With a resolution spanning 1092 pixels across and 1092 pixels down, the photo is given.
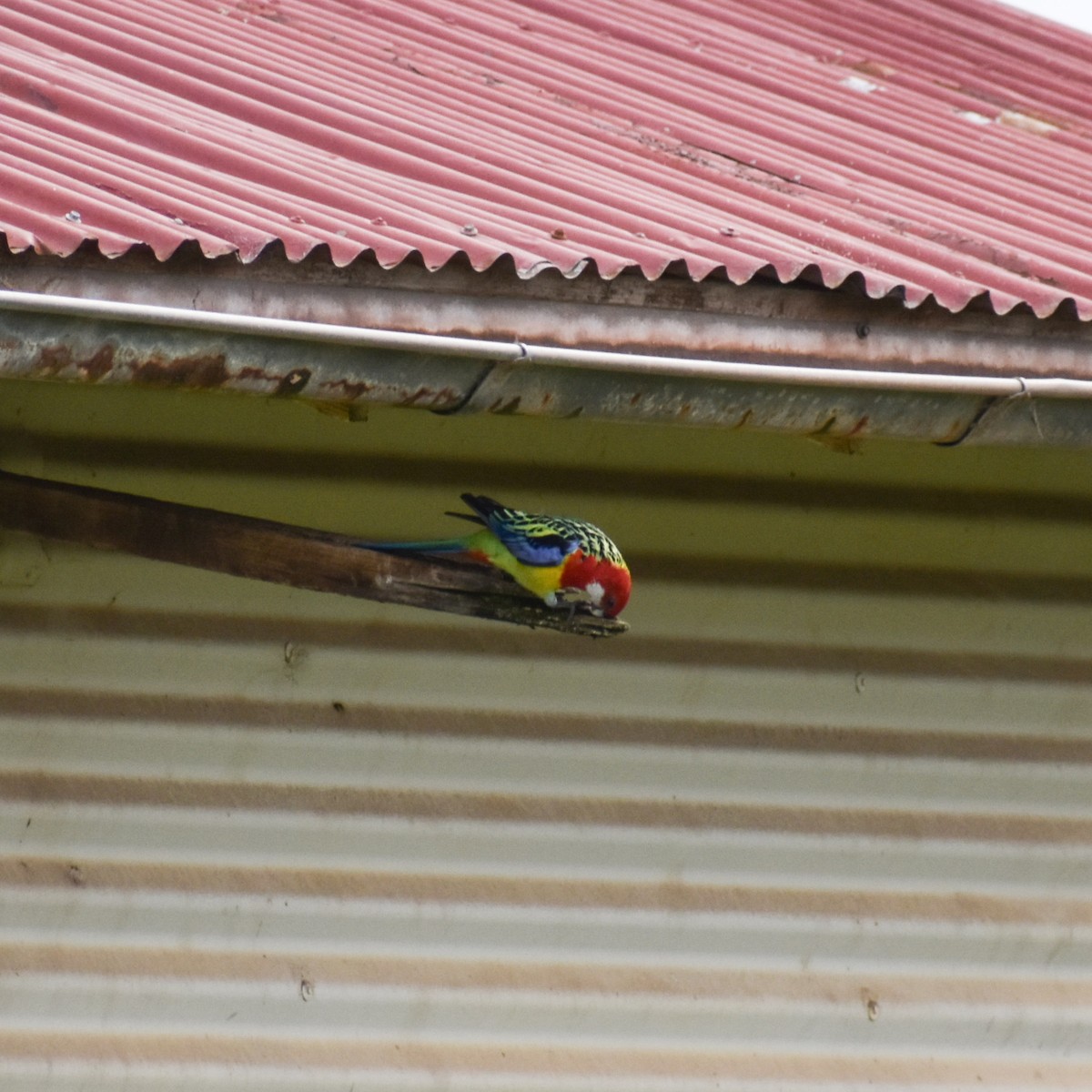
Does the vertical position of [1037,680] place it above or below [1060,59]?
below

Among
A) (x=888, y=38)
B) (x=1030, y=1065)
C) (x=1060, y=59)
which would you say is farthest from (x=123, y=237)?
(x=1060, y=59)

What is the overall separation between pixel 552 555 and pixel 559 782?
0.82 metres

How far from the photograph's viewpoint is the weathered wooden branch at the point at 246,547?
141 inches

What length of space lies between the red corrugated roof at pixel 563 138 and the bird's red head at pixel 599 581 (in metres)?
0.65

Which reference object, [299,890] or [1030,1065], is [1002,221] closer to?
[1030,1065]

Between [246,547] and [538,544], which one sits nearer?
[246,547]

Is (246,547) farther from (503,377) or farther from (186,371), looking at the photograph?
(503,377)

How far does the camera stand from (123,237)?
3.10 meters

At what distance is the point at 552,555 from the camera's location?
3.79 meters

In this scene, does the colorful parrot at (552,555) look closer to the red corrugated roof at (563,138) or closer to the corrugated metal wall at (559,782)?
the corrugated metal wall at (559,782)

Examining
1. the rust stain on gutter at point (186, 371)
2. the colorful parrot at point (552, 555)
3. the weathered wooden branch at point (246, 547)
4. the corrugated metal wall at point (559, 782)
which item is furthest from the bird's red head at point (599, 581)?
the rust stain on gutter at point (186, 371)

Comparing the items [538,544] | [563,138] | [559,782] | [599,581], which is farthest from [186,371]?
[563,138]

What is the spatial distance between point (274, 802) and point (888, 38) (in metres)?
4.87

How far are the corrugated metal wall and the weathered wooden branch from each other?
1.19 feet
